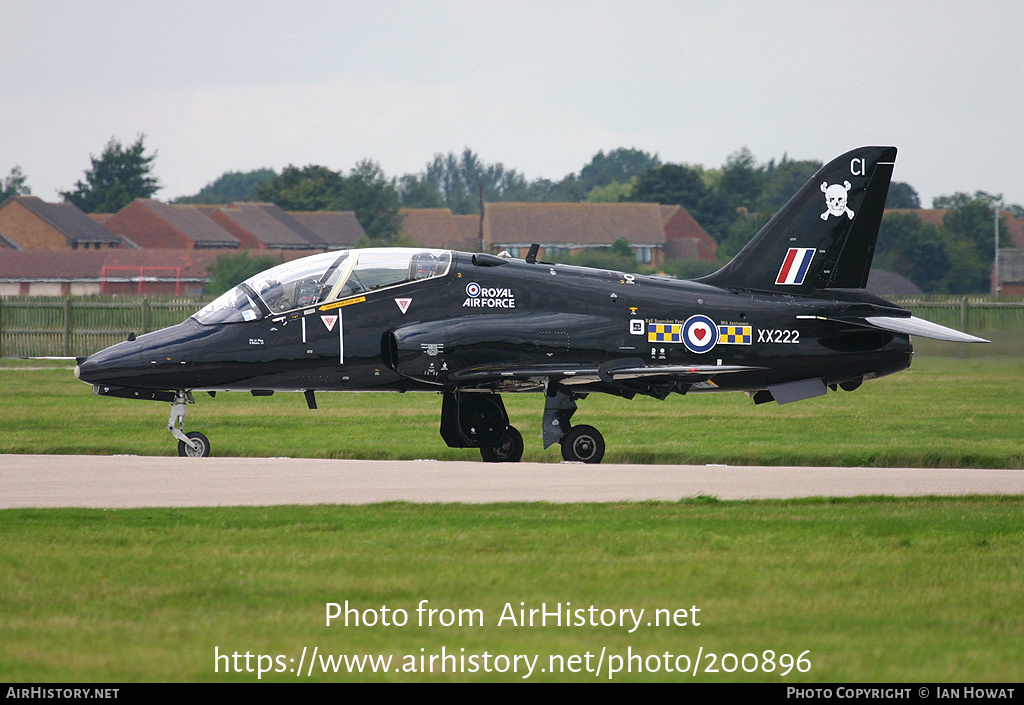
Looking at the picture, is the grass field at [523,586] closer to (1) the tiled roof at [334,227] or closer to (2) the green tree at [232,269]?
(2) the green tree at [232,269]

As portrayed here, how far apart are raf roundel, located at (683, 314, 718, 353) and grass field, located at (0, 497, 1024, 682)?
5173mm

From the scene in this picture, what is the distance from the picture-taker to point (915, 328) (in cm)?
1817

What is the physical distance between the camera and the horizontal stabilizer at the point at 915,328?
1797 centimetres

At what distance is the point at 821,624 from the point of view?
8.44 m

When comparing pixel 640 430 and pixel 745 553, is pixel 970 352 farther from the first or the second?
pixel 745 553

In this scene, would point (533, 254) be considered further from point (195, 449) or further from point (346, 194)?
point (346, 194)

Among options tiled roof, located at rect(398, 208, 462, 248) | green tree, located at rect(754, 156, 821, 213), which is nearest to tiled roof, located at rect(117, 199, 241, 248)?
tiled roof, located at rect(398, 208, 462, 248)

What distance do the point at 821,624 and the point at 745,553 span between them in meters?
2.36

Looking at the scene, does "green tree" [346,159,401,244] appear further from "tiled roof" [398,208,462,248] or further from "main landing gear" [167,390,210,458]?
"main landing gear" [167,390,210,458]

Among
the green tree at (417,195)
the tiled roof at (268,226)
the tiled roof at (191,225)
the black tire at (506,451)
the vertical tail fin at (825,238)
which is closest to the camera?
the black tire at (506,451)

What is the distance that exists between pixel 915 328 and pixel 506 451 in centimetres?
596

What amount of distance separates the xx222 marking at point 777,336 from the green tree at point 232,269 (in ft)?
195

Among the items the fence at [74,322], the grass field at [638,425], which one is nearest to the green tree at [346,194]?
the fence at [74,322]
